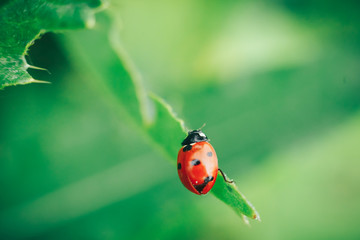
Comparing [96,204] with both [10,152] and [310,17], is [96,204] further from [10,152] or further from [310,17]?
[310,17]

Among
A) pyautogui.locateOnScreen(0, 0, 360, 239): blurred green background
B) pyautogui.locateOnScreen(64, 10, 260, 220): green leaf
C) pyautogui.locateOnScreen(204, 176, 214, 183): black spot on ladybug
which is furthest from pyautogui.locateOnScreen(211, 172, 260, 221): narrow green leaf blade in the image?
pyautogui.locateOnScreen(0, 0, 360, 239): blurred green background

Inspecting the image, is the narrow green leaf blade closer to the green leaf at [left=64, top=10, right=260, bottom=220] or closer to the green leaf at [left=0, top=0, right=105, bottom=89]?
the green leaf at [left=64, top=10, right=260, bottom=220]

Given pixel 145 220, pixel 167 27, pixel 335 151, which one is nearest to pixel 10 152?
pixel 145 220

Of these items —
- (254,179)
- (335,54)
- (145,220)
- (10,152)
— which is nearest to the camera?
(10,152)

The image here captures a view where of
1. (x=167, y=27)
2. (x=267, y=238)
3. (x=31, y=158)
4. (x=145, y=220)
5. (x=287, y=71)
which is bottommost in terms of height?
(x=267, y=238)

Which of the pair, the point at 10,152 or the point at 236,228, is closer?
the point at 10,152

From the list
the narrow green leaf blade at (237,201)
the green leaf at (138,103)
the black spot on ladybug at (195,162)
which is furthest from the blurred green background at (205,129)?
the narrow green leaf blade at (237,201)
